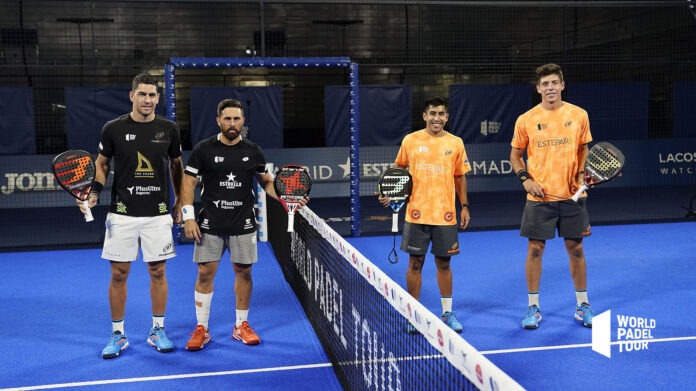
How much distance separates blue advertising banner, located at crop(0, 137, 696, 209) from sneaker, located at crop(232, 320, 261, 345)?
832cm

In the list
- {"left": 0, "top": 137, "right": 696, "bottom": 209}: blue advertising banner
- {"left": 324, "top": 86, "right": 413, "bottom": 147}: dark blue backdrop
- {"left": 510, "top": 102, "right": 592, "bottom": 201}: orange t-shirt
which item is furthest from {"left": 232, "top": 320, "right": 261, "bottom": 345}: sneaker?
{"left": 324, "top": 86, "right": 413, "bottom": 147}: dark blue backdrop

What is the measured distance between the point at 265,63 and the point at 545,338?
574 centimetres

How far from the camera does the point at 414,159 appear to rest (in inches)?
213

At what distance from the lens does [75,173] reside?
482 cm

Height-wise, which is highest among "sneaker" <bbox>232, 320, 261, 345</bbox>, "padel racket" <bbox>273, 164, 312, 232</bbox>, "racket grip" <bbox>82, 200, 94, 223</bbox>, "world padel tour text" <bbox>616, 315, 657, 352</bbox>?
"padel racket" <bbox>273, 164, 312, 232</bbox>

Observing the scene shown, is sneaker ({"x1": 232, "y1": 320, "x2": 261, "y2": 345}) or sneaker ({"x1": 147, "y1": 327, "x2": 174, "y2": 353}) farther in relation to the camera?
sneaker ({"x1": 232, "y1": 320, "x2": 261, "y2": 345})

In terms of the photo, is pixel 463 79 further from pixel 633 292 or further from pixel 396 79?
pixel 633 292

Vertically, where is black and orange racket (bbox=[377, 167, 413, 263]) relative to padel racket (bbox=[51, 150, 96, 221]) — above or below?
below

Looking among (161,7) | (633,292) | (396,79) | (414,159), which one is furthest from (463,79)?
(414,159)

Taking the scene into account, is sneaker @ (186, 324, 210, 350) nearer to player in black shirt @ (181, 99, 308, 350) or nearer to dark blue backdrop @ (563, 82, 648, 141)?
player in black shirt @ (181, 99, 308, 350)

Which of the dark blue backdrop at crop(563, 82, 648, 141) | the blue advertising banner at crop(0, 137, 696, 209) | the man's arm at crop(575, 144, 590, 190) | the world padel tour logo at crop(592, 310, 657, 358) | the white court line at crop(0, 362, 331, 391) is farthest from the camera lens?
the dark blue backdrop at crop(563, 82, 648, 141)

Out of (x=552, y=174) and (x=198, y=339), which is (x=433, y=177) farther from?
(x=198, y=339)

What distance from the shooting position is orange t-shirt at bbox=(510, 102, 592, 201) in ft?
17.7

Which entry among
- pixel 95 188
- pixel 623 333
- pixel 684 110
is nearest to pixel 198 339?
pixel 95 188
